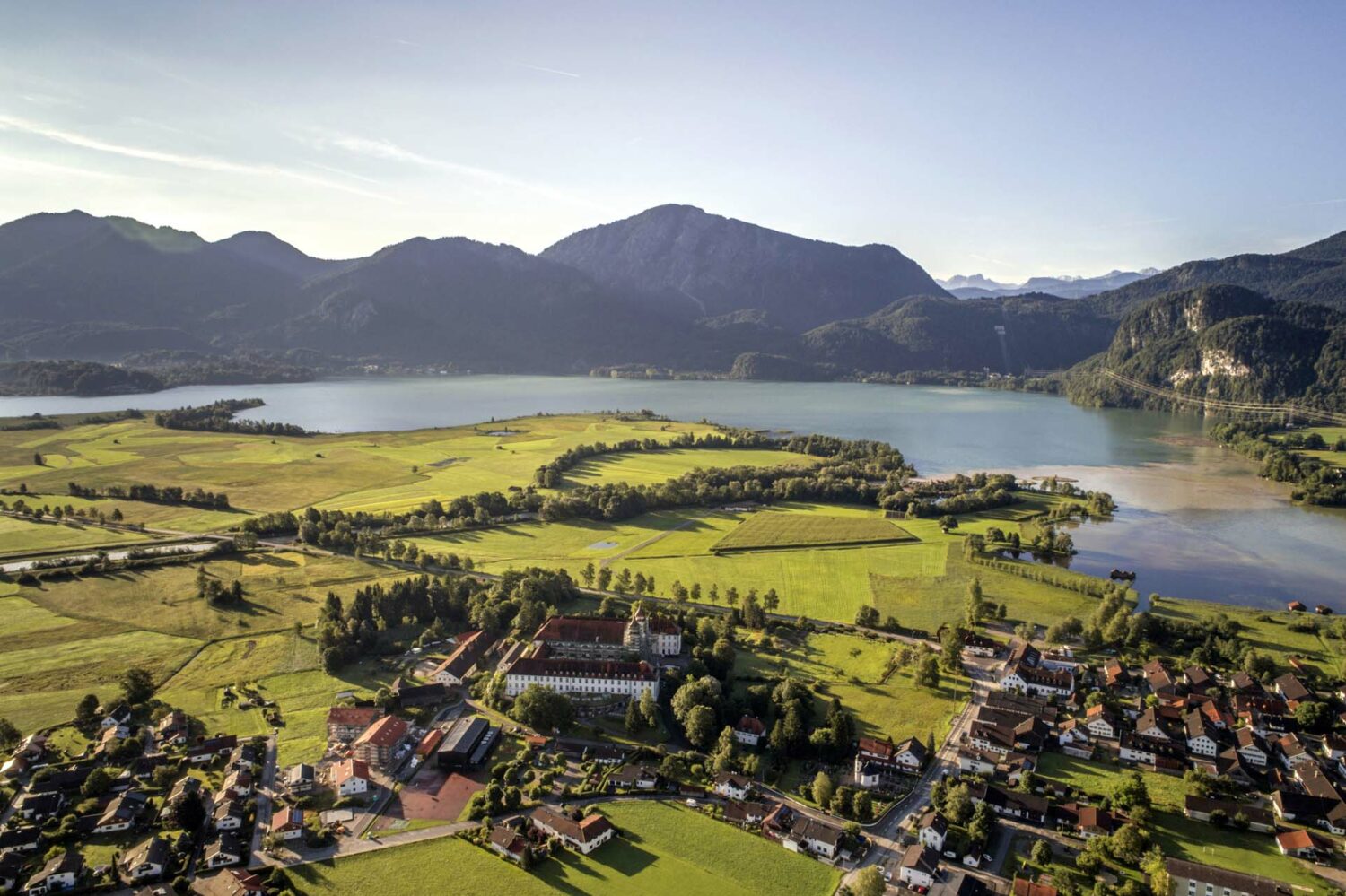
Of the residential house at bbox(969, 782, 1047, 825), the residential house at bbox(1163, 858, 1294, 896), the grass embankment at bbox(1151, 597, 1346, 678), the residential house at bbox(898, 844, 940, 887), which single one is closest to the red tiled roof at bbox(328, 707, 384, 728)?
the residential house at bbox(898, 844, 940, 887)

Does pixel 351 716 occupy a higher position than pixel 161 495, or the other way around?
pixel 161 495

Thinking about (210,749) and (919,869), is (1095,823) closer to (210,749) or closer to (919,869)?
(919,869)

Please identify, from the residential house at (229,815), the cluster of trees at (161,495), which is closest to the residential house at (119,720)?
the residential house at (229,815)

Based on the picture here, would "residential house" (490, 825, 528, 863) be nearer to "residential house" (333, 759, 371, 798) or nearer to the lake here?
"residential house" (333, 759, 371, 798)

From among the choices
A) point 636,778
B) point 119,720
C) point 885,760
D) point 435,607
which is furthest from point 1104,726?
point 119,720

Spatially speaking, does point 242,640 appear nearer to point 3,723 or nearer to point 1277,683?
point 3,723

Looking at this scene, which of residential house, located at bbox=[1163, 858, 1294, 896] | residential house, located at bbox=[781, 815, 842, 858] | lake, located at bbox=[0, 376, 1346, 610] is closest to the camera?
Result: residential house, located at bbox=[1163, 858, 1294, 896]
